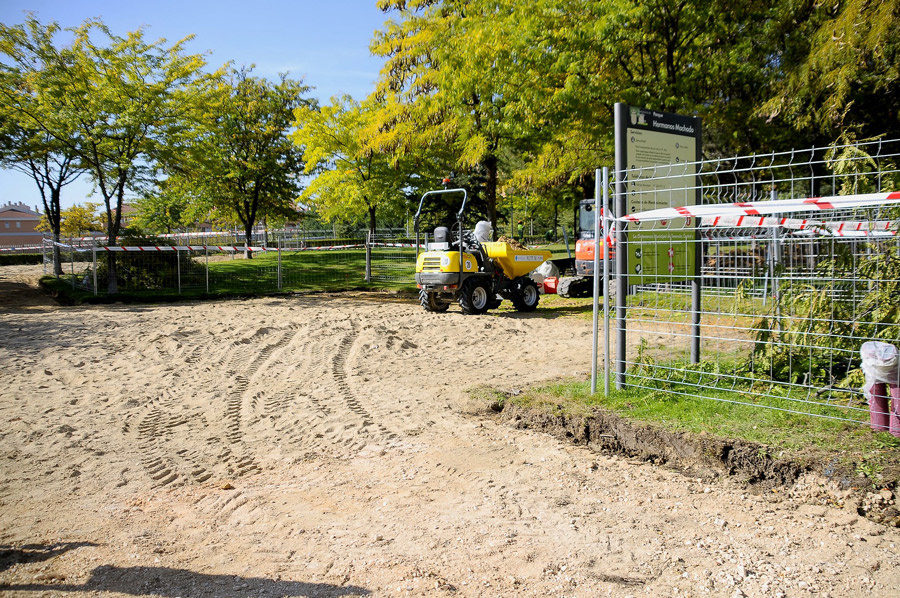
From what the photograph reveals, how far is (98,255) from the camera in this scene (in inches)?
722

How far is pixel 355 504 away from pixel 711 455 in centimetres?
273

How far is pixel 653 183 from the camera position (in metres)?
6.61

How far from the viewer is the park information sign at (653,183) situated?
6.29 meters

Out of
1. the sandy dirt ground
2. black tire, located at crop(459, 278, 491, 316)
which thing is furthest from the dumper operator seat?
the sandy dirt ground

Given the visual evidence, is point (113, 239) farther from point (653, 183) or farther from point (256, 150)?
point (653, 183)

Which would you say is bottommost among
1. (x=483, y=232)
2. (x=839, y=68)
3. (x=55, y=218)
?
(x=483, y=232)

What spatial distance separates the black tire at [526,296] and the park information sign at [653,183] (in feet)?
25.1

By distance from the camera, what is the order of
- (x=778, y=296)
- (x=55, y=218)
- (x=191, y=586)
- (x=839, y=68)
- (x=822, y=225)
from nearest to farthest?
1. (x=191, y=586)
2. (x=822, y=225)
3. (x=778, y=296)
4. (x=839, y=68)
5. (x=55, y=218)

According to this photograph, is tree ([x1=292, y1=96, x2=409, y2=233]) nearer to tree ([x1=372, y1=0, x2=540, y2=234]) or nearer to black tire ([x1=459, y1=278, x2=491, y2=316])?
tree ([x1=372, y1=0, x2=540, y2=234])

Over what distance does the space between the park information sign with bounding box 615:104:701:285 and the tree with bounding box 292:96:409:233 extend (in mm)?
17648

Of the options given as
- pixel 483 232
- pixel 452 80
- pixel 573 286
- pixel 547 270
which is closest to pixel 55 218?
pixel 452 80

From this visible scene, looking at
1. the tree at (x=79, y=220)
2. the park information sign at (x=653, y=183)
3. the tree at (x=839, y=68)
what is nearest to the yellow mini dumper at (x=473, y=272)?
the tree at (x=839, y=68)

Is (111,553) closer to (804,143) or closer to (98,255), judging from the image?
(98,255)

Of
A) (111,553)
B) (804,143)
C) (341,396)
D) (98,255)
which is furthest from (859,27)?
(98,255)
